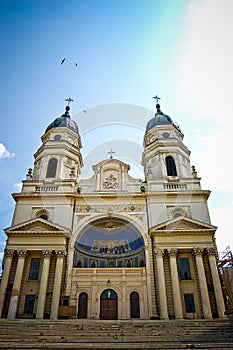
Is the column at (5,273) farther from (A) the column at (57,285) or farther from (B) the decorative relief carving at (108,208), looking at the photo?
(B) the decorative relief carving at (108,208)

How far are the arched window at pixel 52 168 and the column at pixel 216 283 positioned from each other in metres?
17.9

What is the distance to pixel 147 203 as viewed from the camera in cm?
2750

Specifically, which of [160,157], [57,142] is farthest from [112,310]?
[57,142]

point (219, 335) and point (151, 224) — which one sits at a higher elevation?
point (151, 224)

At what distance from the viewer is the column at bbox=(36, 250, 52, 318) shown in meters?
21.4

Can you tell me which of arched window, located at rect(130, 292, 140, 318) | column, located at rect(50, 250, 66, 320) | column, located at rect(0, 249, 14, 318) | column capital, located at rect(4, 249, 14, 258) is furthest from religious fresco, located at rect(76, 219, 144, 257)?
column, located at rect(0, 249, 14, 318)

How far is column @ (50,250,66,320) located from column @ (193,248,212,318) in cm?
1146

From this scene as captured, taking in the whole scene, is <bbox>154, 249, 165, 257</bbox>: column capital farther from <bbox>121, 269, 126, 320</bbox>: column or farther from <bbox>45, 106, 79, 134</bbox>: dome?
<bbox>45, 106, 79, 134</bbox>: dome

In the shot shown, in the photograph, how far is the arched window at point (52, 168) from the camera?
3069 cm

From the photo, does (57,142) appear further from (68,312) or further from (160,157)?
(68,312)

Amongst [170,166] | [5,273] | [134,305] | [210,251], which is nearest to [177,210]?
[210,251]

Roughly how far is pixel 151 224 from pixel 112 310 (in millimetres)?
8222

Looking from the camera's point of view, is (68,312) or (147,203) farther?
(147,203)

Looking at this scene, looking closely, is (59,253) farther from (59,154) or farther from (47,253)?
(59,154)
